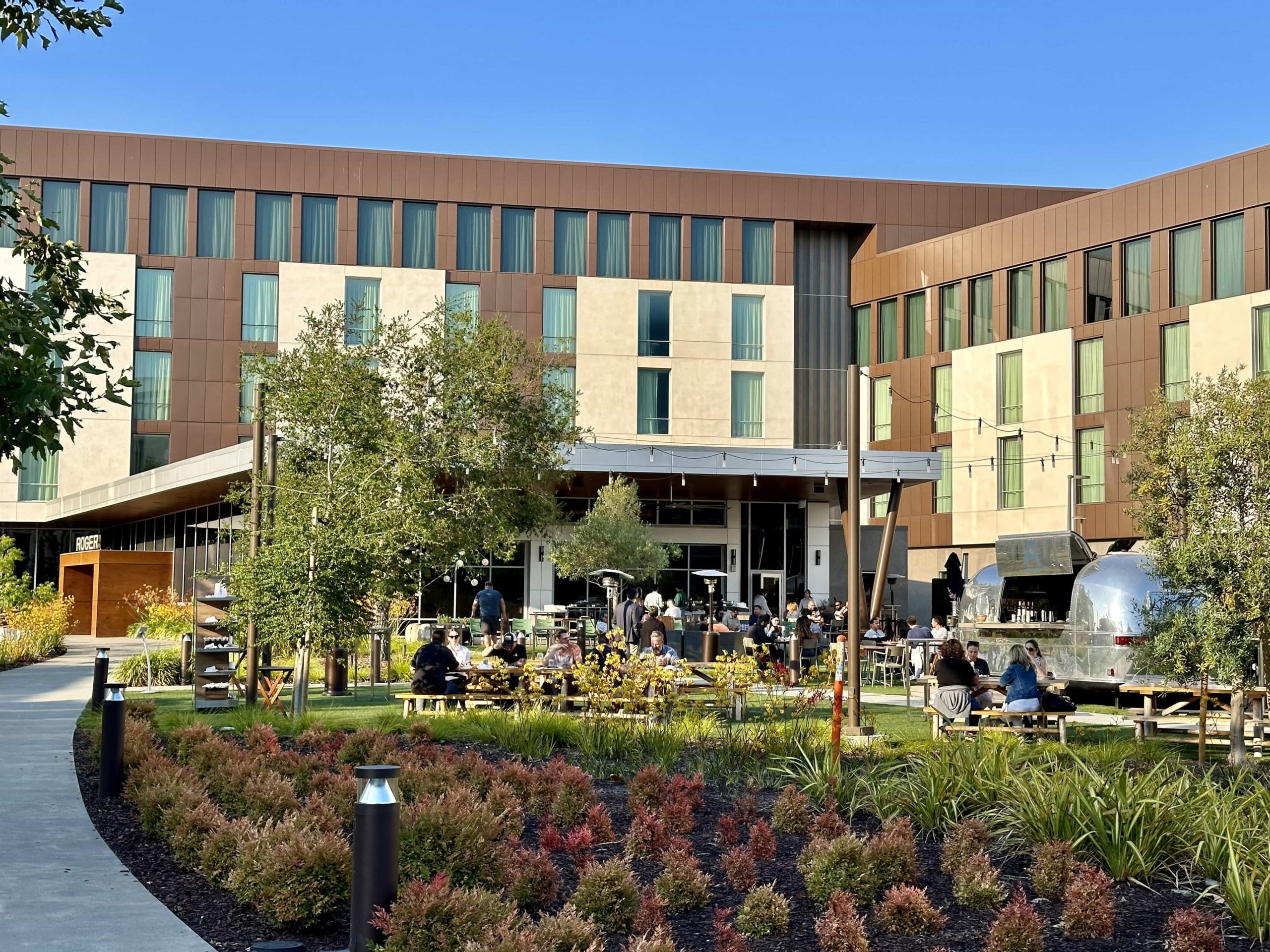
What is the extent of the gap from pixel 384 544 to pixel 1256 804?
38.0ft

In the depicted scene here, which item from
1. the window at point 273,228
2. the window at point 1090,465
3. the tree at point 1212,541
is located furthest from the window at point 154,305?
the tree at point 1212,541

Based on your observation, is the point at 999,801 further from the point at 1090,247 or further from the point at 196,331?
the point at 196,331

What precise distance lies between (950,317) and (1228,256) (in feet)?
38.2

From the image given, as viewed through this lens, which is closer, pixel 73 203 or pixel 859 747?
pixel 859 747

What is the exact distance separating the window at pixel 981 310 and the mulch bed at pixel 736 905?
144 ft

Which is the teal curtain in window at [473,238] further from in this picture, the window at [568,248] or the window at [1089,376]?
the window at [1089,376]

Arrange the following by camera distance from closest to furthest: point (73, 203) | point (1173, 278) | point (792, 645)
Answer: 1. point (792, 645)
2. point (1173, 278)
3. point (73, 203)

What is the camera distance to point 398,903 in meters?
6.04

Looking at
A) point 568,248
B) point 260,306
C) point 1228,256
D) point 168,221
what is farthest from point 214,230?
point 1228,256

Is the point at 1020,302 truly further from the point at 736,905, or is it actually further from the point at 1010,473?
the point at 736,905

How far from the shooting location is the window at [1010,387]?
50.5 meters

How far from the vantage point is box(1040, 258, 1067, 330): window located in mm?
48562

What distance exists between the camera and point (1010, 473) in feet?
165

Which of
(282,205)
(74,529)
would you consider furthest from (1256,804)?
(74,529)
